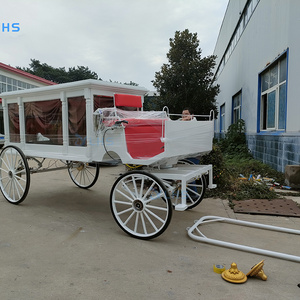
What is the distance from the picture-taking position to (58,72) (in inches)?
1868

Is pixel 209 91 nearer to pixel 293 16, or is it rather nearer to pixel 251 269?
pixel 293 16

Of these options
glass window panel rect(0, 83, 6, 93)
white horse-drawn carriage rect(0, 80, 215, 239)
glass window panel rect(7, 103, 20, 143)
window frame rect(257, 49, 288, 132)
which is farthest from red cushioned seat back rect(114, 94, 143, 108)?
glass window panel rect(0, 83, 6, 93)

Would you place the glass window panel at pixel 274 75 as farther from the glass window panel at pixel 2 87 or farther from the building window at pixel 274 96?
the glass window panel at pixel 2 87

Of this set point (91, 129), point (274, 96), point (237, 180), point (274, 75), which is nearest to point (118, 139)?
point (91, 129)

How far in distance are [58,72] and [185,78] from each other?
41251mm

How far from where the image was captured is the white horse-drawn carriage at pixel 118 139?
10.8ft

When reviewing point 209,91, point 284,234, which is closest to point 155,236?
point 284,234

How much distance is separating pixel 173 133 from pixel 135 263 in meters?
1.46

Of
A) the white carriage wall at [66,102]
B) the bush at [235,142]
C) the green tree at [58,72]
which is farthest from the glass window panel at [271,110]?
the green tree at [58,72]

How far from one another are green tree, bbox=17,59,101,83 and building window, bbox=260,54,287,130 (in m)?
43.5

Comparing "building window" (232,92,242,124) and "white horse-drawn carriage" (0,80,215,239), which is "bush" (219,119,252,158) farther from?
"white horse-drawn carriage" (0,80,215,239)

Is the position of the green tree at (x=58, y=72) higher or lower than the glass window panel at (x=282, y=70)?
higher

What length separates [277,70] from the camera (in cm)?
723

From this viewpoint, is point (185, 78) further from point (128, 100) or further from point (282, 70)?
point (128, 100)
